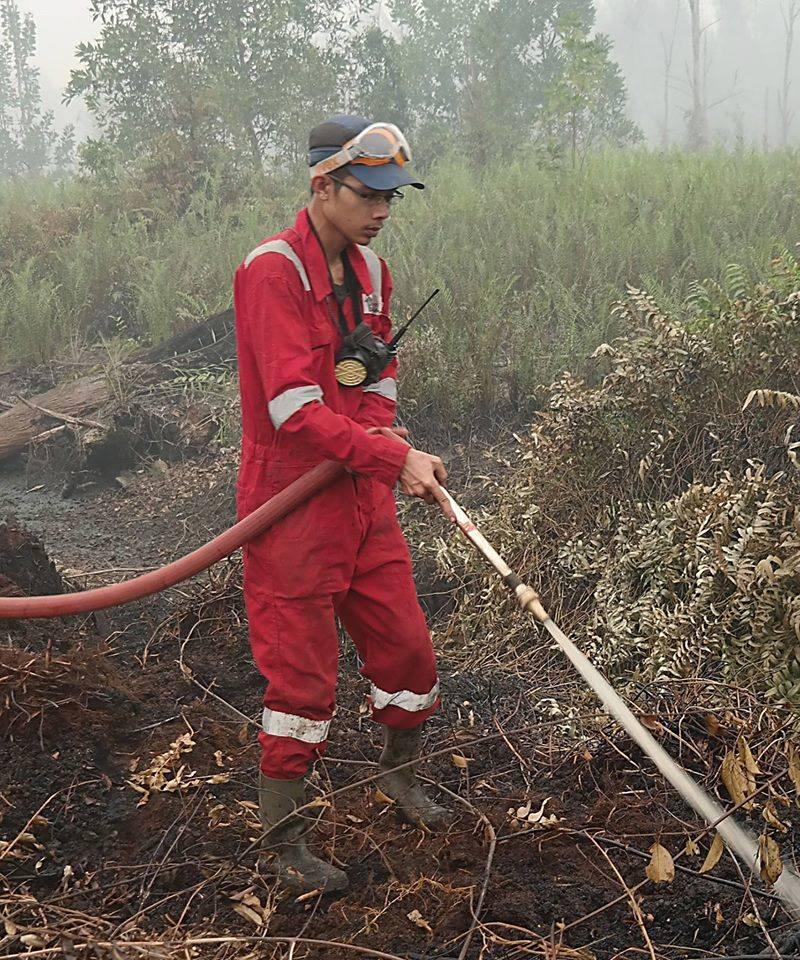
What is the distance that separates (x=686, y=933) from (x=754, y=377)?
8.36 ft

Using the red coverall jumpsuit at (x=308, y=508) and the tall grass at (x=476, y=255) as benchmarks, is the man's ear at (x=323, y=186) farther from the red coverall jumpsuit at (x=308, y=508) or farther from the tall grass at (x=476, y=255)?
the tall grass at (x=476, y=255)

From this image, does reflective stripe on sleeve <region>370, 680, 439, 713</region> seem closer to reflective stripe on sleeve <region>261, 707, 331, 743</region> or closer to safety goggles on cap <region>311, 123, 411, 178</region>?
reflective stripe on sleeve <region>261, 707, 331, 743</region>

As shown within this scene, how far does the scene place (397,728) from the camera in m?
3.19

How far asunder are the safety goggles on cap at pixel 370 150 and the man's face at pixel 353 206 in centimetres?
4

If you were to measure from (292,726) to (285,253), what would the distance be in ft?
4.06

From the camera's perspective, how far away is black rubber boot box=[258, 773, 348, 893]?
9.48ft

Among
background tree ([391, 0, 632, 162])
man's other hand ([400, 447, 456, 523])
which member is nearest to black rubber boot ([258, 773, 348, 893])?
man's other hand ([400, 447, 456, 523])

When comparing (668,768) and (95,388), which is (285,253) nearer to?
(668,768)

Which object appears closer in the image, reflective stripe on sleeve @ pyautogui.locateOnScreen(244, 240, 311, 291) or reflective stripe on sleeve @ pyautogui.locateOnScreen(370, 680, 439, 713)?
reflective stripe on sleeve @ pyautogui.locateOnScreen(244, 240, 311, 291)

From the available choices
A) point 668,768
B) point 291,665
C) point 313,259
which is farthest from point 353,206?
point 668,768

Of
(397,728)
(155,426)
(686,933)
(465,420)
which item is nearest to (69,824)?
(397,728)

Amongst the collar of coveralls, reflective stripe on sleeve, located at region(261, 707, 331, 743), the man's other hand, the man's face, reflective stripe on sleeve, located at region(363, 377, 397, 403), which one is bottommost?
reflective stripe on sleeve, located at region(261, 707, 331, 743)

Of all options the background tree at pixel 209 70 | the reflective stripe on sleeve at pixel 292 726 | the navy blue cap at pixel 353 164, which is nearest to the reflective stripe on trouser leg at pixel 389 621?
the reflective stripe on sleeve at pixel 292 726

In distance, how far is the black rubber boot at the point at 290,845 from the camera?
114 inches
